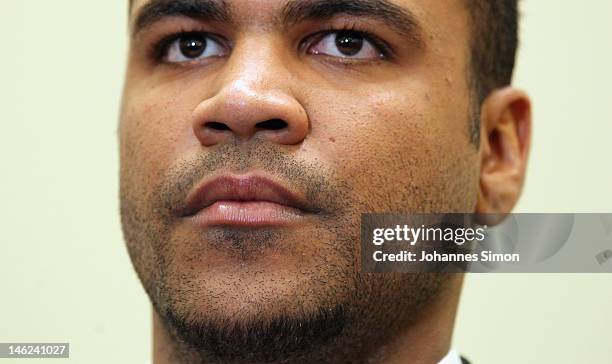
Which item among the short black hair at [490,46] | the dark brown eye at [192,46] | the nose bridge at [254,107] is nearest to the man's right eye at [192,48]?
the dark brown eye at [192,46]

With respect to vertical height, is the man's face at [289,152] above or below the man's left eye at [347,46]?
below

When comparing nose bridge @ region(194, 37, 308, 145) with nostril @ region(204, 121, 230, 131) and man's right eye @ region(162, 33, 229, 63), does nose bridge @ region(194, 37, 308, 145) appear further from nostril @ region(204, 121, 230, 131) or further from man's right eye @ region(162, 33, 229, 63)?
man's right eye @ region(162, 33, 229, 63)

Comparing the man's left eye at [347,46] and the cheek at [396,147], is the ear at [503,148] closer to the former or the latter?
the cheek at [396,147]

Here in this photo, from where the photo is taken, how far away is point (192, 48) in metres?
1.25

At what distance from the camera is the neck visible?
1191mm

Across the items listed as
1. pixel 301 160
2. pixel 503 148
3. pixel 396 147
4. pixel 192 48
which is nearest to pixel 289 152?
pixel 301 160

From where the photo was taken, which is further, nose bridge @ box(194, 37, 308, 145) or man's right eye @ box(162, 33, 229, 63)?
man's right eye @ box(162, 33, 229, 63)

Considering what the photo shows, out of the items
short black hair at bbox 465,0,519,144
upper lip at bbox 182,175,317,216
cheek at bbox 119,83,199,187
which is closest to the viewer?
upper lip at bbox 182,175,317,216

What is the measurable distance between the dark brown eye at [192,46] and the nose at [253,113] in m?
0.19

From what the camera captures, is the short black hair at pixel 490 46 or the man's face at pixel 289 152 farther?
the short black hair at pixel 490 46

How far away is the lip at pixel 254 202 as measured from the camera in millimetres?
1034

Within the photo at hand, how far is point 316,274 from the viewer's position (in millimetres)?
1047

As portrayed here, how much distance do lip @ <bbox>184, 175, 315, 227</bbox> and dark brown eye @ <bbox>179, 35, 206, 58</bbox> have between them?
0.29 metres

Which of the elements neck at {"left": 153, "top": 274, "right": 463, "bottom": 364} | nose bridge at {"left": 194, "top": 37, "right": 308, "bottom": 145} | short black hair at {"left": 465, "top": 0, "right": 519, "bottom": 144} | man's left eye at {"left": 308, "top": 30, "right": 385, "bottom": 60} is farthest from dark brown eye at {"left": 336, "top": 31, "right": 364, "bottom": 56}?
neck at {"left": 153, "top": 274, "right": 463, "bottom": 364}
